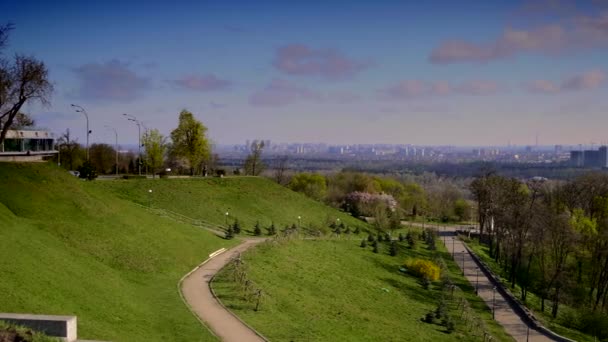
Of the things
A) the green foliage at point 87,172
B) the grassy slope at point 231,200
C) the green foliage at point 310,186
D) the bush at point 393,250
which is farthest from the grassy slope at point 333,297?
the green foliage at point 310,186

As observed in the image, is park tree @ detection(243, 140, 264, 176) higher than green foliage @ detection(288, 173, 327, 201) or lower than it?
higher

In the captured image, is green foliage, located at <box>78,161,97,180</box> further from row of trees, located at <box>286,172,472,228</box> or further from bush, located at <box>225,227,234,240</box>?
row of trees, located at <box>286,172,472,228</box>

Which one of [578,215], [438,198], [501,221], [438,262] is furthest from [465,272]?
[438,198]

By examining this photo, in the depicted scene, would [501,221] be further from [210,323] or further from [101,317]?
[101,317]

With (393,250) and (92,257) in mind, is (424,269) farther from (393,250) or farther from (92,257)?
(92,257)

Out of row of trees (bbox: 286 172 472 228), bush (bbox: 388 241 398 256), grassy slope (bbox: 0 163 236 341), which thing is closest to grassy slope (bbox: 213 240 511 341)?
bush (bbox: 388 241 398 256)

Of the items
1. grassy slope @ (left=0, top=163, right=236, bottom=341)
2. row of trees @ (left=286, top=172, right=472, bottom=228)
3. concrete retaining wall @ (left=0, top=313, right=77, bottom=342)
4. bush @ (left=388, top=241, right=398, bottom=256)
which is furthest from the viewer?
row of trees @ (left=286, top=172, right=472, bottom=228)

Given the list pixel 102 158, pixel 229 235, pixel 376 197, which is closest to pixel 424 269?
pixel 229 235
